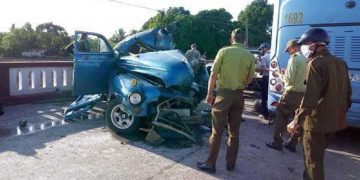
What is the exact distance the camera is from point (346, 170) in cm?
575

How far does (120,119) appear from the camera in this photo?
704 cm

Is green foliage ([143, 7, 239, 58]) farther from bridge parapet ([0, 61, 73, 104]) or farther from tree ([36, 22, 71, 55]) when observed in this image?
bridge parapet ([0, 61, 73, 104])

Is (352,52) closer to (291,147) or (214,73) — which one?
(291,147)

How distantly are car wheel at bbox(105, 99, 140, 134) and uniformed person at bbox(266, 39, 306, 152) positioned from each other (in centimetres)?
241

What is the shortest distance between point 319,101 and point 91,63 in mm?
5033

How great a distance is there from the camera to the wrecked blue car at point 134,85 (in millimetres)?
6699

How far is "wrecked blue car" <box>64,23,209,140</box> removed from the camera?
670cm

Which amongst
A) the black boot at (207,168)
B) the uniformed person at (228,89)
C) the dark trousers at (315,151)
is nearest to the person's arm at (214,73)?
the uniformed person at (228,89)

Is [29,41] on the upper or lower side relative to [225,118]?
upper

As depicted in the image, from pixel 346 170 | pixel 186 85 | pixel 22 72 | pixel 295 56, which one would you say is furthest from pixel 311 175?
pixel 22 72

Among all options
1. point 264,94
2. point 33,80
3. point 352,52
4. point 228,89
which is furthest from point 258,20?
point 228,89


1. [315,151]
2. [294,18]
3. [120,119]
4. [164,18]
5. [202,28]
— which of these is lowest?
[120,119]

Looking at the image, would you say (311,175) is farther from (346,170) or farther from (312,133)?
(346,170)

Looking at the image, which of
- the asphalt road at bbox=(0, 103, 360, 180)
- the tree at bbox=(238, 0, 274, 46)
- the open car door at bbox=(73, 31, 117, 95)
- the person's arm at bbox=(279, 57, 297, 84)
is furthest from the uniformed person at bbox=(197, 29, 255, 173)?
the tree at bbox=(238, 0, 274, 46)
